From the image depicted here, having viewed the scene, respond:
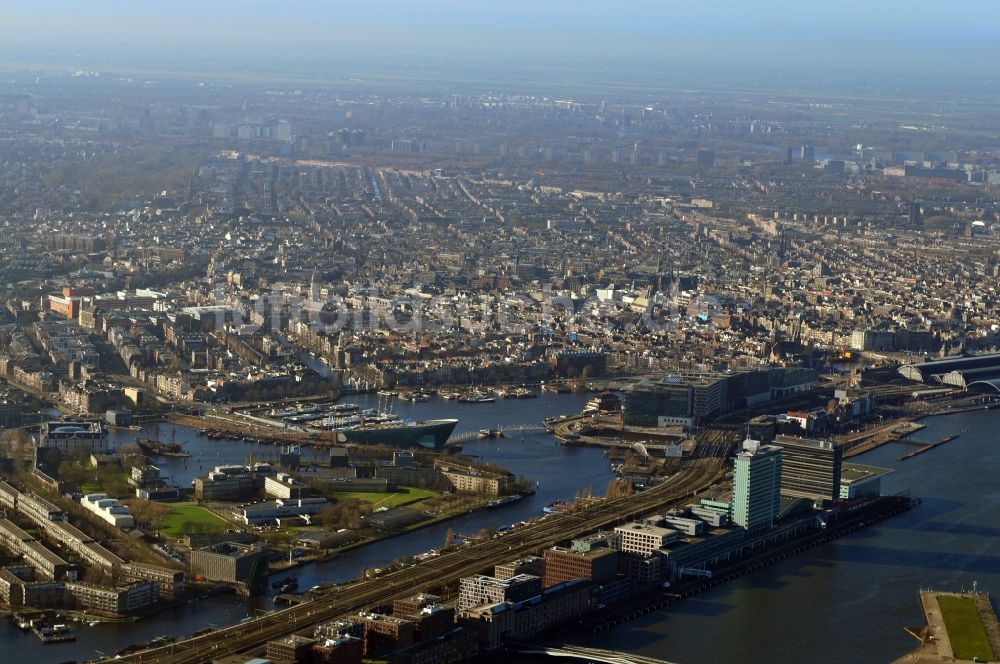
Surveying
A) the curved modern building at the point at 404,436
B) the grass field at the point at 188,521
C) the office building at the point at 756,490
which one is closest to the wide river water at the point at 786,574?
the curved modern building at the point at 404,436

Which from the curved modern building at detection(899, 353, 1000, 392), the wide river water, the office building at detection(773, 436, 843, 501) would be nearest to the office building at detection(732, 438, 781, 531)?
the wide river water

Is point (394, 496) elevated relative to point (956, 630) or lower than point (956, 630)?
lower

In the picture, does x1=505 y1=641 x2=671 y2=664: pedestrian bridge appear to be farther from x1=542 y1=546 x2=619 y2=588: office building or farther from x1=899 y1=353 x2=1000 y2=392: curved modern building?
x1=899 y1=353 x2=1000 y2=392: curved modern building

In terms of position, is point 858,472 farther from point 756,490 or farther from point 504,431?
point 504,431

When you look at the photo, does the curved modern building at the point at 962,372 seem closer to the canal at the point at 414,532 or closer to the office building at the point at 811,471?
the canal at the point at 414,532

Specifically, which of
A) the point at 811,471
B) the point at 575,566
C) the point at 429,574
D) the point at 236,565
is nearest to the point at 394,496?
the point at 429,574
